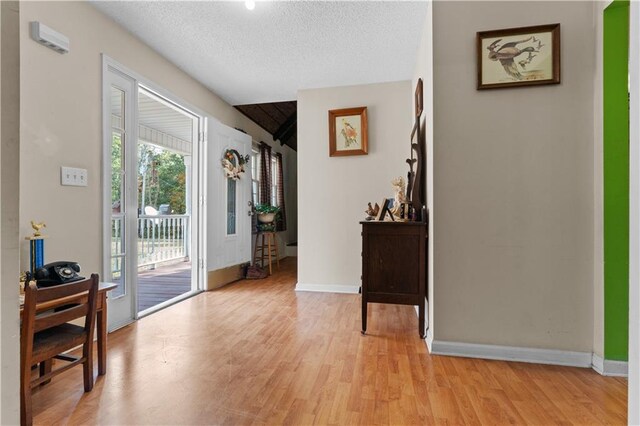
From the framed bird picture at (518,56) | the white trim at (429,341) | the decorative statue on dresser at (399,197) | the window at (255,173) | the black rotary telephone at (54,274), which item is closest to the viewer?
the black rotary telephone at (54,274)

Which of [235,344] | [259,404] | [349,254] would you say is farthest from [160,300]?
[259,404]

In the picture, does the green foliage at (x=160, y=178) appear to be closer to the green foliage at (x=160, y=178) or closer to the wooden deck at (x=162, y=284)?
the green foliage at (x=160, y=178)

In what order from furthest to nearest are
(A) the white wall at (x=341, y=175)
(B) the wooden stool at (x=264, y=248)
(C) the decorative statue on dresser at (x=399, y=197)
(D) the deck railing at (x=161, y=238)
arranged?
(D) the deck railing at (x=161, y=238) < (B) the wooden stool at (x=264, y=248) < (A) the white wall at (x=341, y=175) < (C) the decorative statue on dresser at (x=399, y=197)

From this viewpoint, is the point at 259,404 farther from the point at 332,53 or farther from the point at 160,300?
the point at 332,53

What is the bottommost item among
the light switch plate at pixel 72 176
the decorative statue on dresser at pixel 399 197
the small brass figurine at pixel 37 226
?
the small brass figurine at pixel 37 226

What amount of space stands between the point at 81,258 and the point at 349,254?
2.64 meters

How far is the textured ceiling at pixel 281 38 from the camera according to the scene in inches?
96.0

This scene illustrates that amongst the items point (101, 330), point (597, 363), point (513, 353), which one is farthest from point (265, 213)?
point (597, 363)

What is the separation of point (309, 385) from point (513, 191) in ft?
5.77

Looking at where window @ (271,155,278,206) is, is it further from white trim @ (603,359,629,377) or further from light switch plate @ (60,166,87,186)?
white trim @ (603,359,629,377)

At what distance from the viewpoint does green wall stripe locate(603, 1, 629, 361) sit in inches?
72.0

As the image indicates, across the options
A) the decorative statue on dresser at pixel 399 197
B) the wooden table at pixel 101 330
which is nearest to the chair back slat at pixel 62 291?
the wooden table at pixel 101 330

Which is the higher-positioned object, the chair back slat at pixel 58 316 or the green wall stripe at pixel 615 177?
the green wall stripe at pixel 615 177
